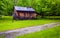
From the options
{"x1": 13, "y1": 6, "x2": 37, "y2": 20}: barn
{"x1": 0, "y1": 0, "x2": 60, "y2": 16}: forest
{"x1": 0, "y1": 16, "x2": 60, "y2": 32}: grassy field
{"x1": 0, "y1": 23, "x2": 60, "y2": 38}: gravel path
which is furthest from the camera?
{"x1": 13, "y1": 6, "x2": 37, "y2": 20}: barn

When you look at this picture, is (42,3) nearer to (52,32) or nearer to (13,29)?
(52,32)

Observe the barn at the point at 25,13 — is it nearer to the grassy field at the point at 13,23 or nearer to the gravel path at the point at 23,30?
the grassy field at the point at 13,23

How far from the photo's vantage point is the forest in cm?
490

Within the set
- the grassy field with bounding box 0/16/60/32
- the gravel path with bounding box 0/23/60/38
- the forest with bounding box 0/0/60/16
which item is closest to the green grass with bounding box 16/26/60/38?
the gravel path with bounding box 0/23/60/38

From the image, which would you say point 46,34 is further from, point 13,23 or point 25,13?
point 25,13

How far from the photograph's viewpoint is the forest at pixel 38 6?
490 cm

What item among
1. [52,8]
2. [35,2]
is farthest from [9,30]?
[52,8]

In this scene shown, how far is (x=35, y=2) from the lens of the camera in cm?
546

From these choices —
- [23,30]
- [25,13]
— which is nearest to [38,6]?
[25,13]

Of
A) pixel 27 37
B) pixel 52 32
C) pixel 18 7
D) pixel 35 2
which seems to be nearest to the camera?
pixel 27 37

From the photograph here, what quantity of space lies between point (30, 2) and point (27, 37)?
1.51 metres

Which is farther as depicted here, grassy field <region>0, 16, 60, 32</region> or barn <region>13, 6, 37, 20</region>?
barn <region>13, 6, 37, 20</region>

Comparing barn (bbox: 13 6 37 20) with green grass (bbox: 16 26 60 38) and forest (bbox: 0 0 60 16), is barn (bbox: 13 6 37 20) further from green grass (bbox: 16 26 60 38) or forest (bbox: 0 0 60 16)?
green grass (bbox: 16 26 60 38)

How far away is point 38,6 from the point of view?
543 cm
